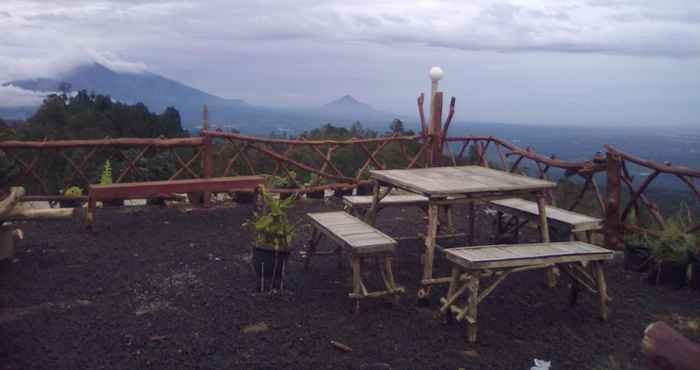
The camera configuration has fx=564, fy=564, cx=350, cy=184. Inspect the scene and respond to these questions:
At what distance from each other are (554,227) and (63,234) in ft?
16.6

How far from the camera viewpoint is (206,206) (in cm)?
757

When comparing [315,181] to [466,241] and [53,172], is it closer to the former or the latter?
[466,241]

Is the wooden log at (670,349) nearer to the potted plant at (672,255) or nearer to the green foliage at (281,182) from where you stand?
the potted plant at (672,255)

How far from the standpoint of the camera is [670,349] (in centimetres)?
136

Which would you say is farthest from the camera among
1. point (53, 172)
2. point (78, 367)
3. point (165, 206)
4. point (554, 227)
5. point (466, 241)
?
point (53, 172)

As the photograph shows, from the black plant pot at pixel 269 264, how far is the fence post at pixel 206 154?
3.28 meters

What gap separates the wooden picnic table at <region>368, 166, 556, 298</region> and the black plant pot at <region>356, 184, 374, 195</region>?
3033 mm

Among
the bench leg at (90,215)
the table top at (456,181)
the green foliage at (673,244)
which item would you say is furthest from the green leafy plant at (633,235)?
the bench leg at (90,215)

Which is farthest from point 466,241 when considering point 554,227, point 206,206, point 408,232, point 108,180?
point 108,180

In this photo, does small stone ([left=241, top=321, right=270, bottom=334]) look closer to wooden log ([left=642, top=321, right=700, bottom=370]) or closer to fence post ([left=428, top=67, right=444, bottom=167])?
wooden log ([left=642, top=321, right=700, bottom=370])

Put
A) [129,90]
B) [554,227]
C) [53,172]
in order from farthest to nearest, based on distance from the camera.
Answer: [129,90] → [53,172] → [554,227]

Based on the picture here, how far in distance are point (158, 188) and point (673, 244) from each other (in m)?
5.34

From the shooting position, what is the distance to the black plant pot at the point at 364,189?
8508 mm

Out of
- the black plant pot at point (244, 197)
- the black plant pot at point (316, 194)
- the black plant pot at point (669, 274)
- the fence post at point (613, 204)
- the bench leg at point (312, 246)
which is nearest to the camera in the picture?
the black plant pot at point (669, 274)
